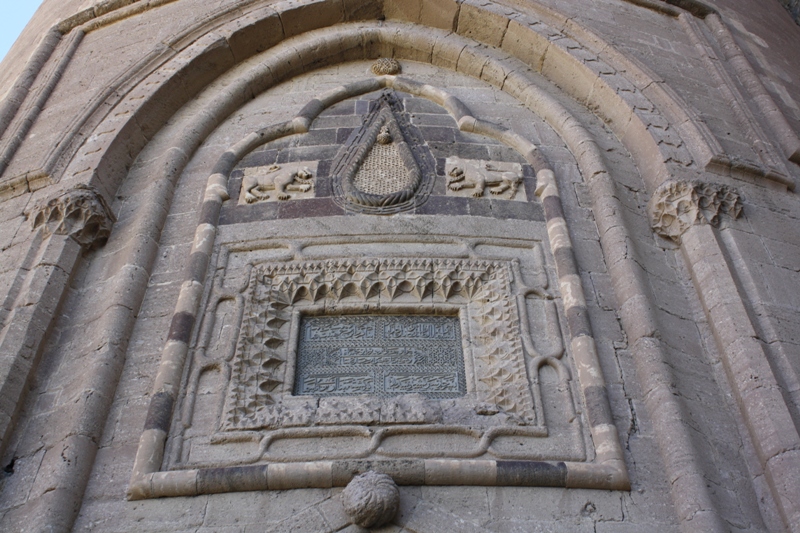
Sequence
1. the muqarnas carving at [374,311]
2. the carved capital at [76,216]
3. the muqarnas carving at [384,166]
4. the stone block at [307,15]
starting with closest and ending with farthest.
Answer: the muqarnas carving at [374,311]
the carved capital at [76,216]
the muqarnas carving at [384,166]
the stone block at [307,15]

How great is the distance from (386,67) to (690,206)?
353cm

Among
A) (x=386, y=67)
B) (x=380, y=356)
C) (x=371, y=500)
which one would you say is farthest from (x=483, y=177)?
(x=371, y=500)

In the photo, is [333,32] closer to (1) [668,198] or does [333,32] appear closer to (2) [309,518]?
(1) [668,198]

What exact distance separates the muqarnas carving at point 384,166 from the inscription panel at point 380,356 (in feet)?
3.53

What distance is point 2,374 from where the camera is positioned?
200 inches

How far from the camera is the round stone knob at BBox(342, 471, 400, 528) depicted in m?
4.33

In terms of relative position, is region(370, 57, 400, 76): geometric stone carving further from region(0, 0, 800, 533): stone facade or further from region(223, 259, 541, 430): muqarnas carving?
region(223, 259, 541, 430): muqarnas carving

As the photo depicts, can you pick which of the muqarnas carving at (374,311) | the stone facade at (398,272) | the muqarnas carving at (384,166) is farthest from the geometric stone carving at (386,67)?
the muqarnas carving at (374,311)

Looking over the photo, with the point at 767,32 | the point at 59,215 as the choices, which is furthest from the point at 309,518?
the point at 767,32

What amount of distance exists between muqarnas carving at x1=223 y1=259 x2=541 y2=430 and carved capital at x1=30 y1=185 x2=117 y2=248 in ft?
4.47

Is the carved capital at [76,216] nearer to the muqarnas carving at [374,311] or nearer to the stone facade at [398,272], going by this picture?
the stone facade at [398,272]

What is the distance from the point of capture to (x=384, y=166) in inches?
273

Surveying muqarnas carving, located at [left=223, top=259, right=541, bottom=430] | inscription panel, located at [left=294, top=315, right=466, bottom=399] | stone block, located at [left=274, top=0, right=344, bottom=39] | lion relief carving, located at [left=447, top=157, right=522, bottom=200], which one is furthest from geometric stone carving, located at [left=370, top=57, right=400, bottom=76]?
inscription panel, located at [left=294, top=315, right=466, bottom=399]

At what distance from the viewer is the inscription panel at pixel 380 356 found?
5.38 meters
